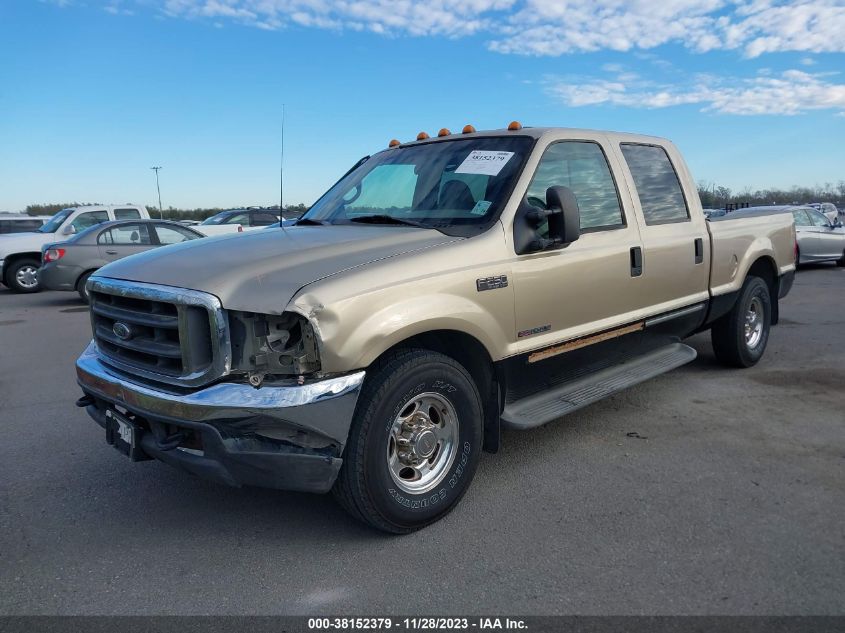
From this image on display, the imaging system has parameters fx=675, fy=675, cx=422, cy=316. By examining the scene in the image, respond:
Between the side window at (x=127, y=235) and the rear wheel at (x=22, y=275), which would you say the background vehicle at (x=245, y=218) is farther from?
the side window at (x=127, y=235)

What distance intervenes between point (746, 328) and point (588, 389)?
8.85 feet

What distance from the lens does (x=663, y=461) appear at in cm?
404

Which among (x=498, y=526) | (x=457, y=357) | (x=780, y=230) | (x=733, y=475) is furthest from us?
(x=780, y=230)

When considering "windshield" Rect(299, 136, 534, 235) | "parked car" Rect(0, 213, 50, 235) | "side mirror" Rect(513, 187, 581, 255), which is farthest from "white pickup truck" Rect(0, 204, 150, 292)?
"side mirror" Rect(513, 187, 581, 255)

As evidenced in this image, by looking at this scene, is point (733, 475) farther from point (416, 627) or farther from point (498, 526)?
point (416, 627)

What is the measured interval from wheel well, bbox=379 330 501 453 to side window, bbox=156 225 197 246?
10.2 m

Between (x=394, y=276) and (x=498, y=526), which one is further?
(x=498, y=526)

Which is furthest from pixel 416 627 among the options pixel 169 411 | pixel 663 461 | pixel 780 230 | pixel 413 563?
pixel 780 230

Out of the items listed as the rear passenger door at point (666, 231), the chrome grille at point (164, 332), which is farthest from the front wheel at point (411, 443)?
the rear passenger door at point (666, 231)

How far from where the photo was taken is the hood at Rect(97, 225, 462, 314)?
2.86 meters

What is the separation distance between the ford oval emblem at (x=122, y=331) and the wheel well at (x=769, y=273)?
5.15m

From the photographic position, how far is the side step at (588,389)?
3713 mm

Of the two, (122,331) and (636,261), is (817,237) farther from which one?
(122,331)

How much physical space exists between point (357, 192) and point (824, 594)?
3437mm
